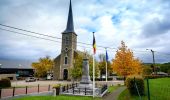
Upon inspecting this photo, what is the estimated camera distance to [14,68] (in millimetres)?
72125

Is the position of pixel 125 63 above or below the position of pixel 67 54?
below

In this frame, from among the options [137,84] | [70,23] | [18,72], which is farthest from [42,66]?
[137,84]

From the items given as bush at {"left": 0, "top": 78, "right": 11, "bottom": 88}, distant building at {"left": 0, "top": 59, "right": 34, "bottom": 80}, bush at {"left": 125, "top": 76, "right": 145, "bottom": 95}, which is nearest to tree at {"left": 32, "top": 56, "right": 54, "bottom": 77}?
distant building at {"left": 0, "top": 59, "right": 34, "bottom": 80}

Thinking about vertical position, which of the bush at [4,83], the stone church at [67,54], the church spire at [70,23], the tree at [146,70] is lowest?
the bush at [4,83]

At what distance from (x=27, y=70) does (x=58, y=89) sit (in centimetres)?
6050

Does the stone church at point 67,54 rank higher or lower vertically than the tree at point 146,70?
higher

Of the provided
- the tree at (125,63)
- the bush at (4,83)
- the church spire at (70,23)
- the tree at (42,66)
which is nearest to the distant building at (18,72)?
the tree at (42,66)

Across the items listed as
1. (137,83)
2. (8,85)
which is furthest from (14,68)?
(137,83)

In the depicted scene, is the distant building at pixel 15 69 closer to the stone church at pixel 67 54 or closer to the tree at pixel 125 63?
the stone church at pixel 67 54

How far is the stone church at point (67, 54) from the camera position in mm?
61481

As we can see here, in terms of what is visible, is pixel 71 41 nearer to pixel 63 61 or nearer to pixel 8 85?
pixel 63 61

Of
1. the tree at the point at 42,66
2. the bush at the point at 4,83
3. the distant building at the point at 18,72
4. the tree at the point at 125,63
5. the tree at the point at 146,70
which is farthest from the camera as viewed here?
the tree at the point at 42,66

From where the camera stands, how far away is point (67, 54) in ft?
204

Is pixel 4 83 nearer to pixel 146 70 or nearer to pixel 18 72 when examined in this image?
pixel 18 72
